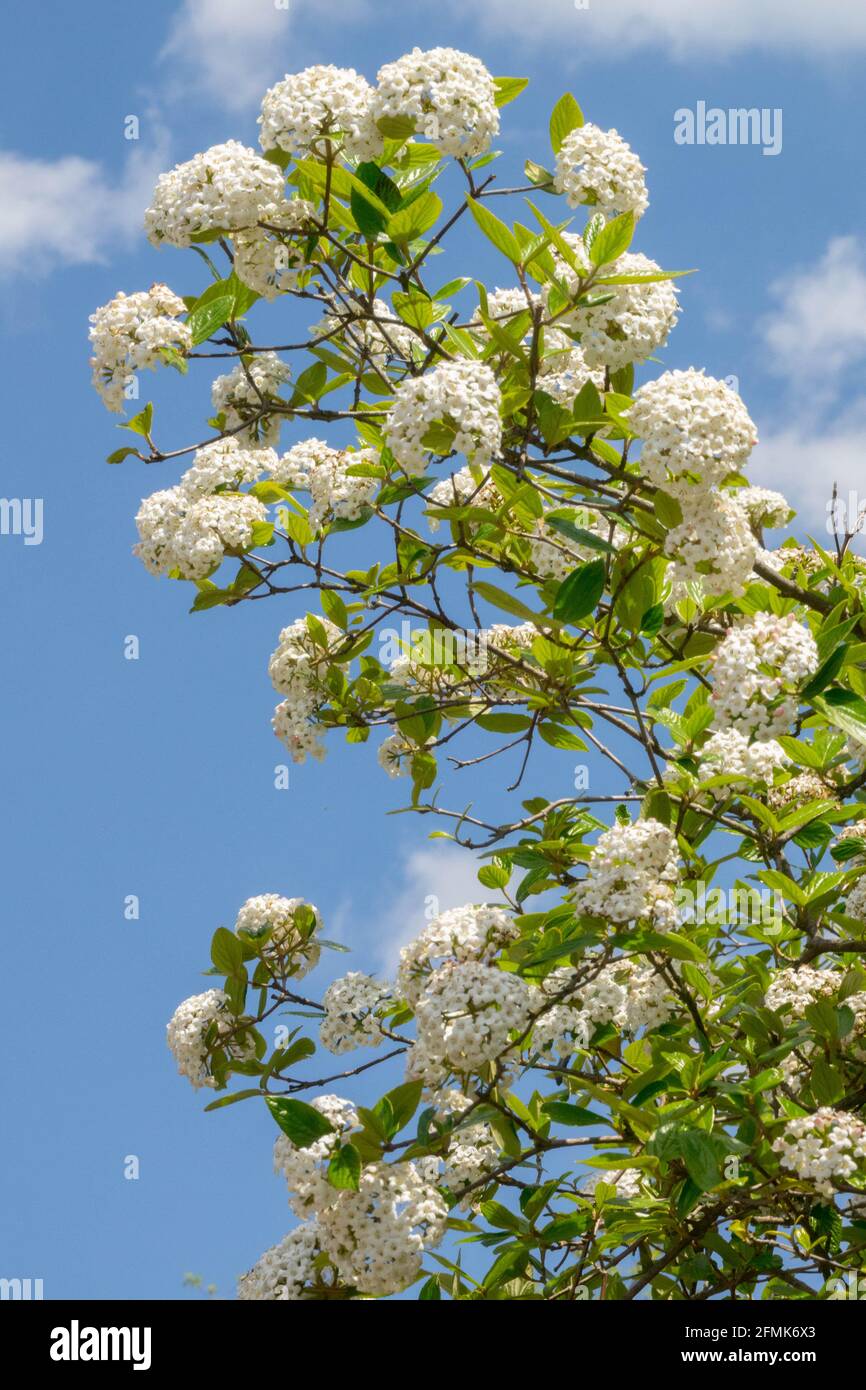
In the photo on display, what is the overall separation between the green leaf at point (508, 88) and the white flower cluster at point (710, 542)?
1.66 m

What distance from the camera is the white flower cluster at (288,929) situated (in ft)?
18.9

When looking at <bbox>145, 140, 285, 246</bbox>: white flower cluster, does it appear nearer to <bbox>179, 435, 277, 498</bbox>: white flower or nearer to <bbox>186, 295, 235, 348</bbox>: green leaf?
<bbox>186, 295, 235, 348</bbox>: green leaf

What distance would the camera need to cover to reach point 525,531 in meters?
5.57

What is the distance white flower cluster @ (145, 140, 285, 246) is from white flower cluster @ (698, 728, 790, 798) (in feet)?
7.48

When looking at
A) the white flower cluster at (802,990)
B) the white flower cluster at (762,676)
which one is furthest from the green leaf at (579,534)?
the white flower cluster at (802,990)

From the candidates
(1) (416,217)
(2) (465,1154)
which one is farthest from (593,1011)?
(1) (416,217)

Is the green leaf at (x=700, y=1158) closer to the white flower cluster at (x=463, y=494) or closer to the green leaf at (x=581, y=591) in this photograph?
the green leaf at (x=581, y=591)

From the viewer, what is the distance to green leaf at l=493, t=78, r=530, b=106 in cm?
526

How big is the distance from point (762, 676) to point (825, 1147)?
144 cm

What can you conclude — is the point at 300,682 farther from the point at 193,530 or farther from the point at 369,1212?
the point at 369,1212

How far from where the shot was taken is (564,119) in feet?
17.3
